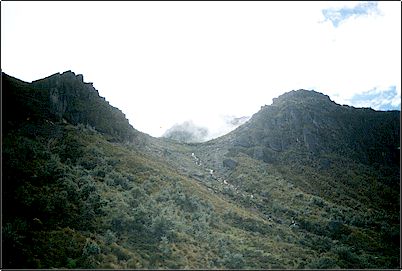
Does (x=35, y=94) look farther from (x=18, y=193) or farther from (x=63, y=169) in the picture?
(x=18, y=193)

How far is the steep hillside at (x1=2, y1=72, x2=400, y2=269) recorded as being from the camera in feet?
97.7

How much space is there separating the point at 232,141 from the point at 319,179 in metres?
27.1

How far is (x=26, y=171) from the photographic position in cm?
3450

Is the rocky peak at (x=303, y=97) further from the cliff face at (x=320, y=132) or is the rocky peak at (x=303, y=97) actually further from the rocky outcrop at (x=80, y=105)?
the rocky outcrop at (x=80, y=105)

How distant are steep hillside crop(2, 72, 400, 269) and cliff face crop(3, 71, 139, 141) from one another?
0.24 metres

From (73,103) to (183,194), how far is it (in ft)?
97.3

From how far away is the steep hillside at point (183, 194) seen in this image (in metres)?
29.8

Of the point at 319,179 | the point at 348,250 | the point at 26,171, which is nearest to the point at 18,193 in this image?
the point at 26,171

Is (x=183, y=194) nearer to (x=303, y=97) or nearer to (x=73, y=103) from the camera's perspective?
(x=73, y=103)

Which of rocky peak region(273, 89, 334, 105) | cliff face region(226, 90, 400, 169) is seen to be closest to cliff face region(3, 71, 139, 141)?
cliff face region(226, 90, 400, 169)

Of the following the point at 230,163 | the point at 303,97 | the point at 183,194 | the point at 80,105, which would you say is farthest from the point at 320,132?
the point at 80,105

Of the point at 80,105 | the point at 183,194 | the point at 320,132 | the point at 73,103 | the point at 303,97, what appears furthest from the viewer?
the point at 303,97

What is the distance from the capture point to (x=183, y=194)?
45.3 metres

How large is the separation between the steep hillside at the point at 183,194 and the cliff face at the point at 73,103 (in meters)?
0.24
